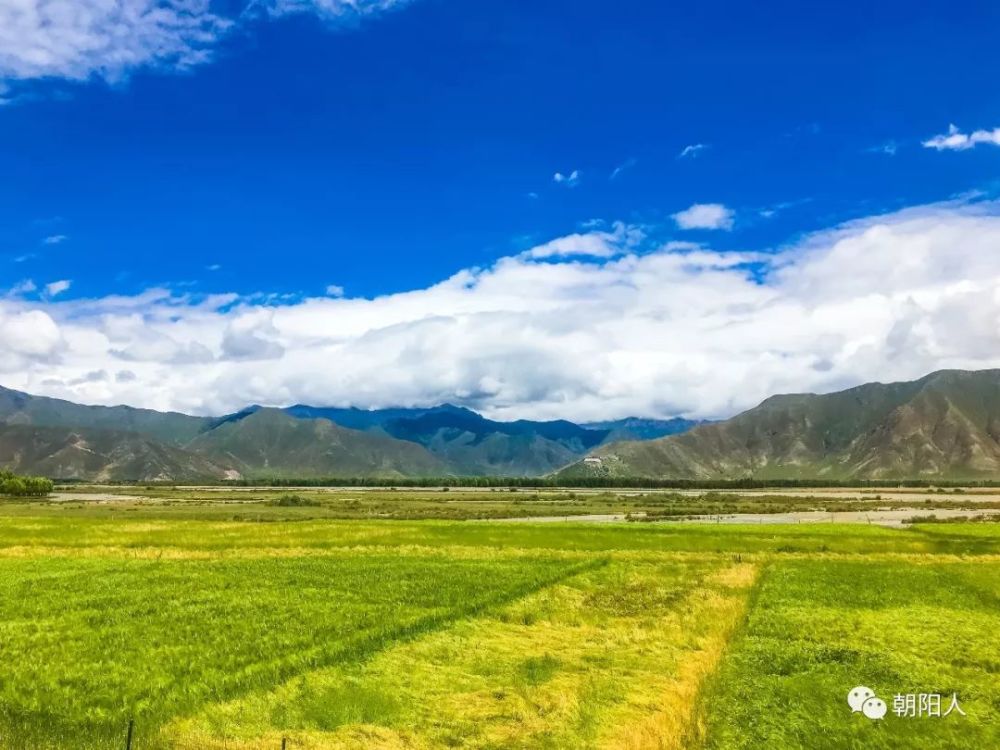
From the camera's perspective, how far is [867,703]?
17.8m

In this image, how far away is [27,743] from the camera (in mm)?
15969

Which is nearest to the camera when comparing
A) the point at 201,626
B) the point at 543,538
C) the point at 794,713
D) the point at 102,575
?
the point at 794,713

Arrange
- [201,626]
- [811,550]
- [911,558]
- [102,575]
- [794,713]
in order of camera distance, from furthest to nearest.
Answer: [811,550], [911,558], [102,575], [201,626], [794,713]

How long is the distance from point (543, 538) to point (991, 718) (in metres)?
49.4

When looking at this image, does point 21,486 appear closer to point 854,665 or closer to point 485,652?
point 485,652

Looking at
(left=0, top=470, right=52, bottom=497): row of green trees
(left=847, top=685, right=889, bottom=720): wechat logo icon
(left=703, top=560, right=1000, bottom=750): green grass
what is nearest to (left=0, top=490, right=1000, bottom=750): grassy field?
(left=703, top=560, right=1000, bottom=750): green grass

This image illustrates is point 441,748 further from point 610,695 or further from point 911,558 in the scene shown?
point 911,558

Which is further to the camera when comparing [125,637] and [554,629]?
[554,629]

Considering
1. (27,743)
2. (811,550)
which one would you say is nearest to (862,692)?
(27,743)

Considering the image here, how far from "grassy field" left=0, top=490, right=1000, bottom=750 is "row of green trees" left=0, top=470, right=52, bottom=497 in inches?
6356

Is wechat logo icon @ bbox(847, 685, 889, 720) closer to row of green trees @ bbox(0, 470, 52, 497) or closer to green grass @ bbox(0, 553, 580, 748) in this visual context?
green grass @ bbox(0, 553, 580, 748)

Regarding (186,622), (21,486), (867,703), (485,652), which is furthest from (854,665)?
(21,486)

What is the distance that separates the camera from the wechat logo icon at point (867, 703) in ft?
56.7

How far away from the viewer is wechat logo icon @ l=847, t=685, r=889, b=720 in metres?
17.3
